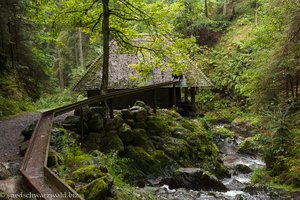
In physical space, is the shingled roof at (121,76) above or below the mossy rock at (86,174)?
above

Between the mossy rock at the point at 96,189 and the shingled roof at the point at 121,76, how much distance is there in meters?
14.2

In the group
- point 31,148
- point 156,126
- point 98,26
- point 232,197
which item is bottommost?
point 232,197

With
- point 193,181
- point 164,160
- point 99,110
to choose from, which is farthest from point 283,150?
point 99,110

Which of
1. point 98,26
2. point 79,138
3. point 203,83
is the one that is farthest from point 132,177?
point 203,83

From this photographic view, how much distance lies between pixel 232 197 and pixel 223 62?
23274 millimetres

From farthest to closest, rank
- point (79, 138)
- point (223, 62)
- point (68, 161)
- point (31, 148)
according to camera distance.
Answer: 1. point (223, 62)
2. point (79, 138)
3. point (68, 161)
4. point (31, 148)

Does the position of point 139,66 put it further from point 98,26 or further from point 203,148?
point 203,148

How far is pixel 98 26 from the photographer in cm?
1294

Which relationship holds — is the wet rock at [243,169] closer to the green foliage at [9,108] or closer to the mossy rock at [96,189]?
the mossy rock at [96,189]

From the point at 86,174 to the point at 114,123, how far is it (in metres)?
4.22

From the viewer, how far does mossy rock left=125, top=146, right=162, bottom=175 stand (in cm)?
902

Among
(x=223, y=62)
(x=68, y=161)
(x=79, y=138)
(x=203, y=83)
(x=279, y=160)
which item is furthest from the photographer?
(x=223, y=62)

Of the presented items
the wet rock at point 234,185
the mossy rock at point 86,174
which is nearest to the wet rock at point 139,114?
the wet rock at point 234,185

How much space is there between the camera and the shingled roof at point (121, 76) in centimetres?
1935
